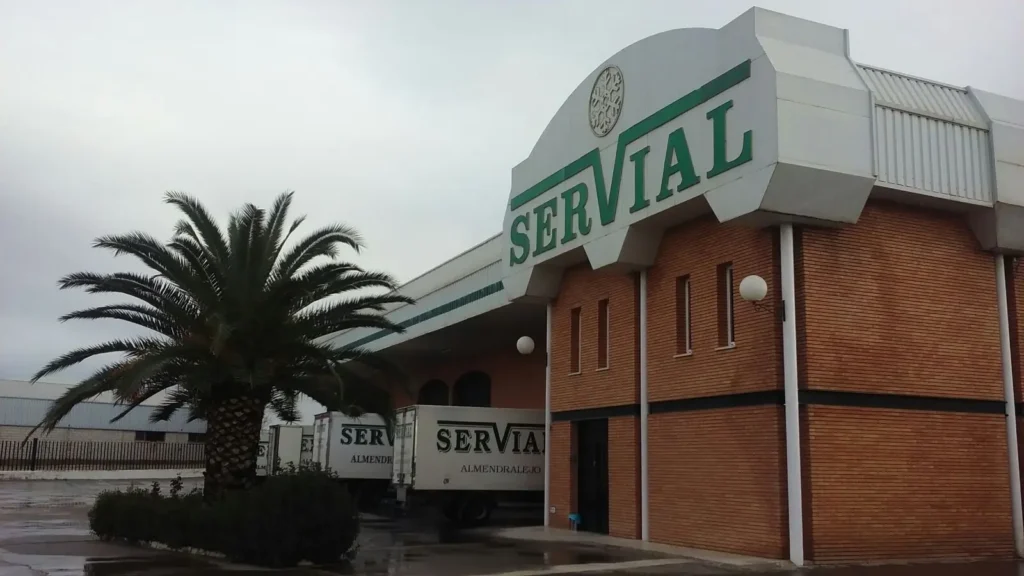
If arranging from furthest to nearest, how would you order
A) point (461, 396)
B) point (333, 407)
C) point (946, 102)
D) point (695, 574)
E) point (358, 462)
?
point (461, 396) < point (358, 462) < point (333, 407) < point (946, 102) < point (695, 574)

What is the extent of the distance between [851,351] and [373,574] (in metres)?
8.26

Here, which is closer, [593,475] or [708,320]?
[708,320]

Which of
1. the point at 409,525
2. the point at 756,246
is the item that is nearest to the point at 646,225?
the point at 756,246

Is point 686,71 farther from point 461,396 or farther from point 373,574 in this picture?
point 461,396

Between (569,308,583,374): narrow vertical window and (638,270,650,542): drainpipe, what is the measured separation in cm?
293

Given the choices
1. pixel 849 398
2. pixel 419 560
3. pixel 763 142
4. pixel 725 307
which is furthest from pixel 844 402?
pixel 419 560

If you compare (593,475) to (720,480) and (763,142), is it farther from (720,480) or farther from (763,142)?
(763,142)

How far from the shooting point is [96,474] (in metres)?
46.4

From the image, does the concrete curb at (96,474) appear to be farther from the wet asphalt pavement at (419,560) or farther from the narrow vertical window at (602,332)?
the narrow vertical window at (602,332)

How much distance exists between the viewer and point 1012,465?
52.2 feet

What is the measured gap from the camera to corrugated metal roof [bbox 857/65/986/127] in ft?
50.7

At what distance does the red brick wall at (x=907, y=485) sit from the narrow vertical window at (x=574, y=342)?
7727 millimetres

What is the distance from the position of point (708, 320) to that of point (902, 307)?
3.22 m

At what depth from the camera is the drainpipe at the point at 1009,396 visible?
51.4ft
